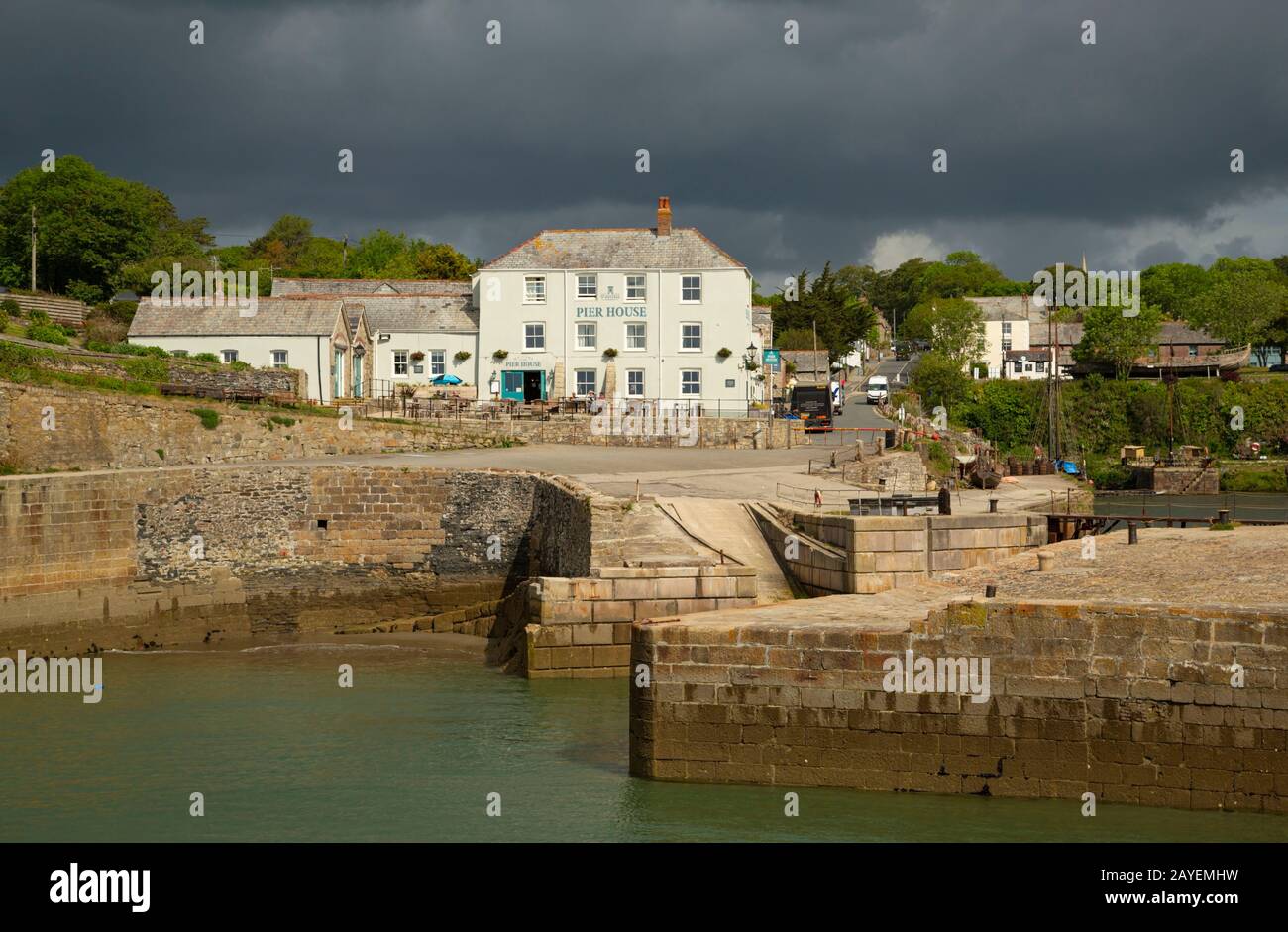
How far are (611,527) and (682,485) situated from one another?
575cm

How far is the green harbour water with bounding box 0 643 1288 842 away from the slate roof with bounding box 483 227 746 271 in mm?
29108

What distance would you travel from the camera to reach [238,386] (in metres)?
42.3

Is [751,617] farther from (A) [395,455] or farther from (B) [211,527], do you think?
(A) [395,455]

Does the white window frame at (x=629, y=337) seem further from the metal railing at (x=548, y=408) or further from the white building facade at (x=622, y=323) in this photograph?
the metal railing at (x=548, y=408)

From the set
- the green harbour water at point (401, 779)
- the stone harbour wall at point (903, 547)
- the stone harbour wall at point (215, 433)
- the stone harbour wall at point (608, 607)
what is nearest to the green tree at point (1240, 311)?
the stone harbour wall at point (215, 433)

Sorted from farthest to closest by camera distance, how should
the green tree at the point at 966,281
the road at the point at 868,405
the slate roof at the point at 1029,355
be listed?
the green tree at the point at 966,281, the slate roof at the point at 1029,355, the road at the point at 868,405

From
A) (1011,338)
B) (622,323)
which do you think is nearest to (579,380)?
(622,323)

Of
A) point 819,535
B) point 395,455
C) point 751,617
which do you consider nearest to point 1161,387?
point 395,455

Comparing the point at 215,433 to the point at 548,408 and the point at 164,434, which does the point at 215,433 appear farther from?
the point at 548,408

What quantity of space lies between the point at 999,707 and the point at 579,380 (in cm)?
3787

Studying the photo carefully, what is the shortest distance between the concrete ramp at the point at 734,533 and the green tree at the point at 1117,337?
196 ft

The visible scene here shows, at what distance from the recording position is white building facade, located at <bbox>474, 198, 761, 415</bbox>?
5119cm

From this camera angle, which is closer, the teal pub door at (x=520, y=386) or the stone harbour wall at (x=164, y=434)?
the stone harbour wall at (x=164, y=434)

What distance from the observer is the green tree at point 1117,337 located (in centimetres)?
8062
